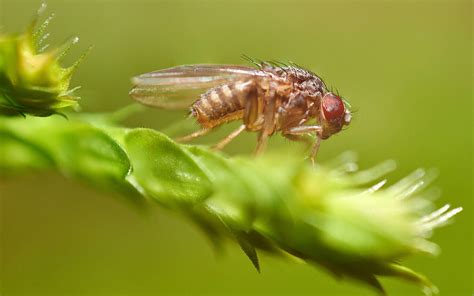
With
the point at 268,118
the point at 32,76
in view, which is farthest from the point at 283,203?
the point at 268,118

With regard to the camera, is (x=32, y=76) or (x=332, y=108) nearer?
(x=32, y=76)

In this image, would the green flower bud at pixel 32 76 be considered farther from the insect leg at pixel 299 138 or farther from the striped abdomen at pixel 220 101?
the insect leg at pixel 299 138

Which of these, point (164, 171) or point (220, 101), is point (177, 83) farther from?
point (164, 171)

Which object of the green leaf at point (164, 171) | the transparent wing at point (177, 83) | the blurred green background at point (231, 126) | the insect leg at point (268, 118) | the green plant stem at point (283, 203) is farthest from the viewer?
the blurred green background at point (231, 126)

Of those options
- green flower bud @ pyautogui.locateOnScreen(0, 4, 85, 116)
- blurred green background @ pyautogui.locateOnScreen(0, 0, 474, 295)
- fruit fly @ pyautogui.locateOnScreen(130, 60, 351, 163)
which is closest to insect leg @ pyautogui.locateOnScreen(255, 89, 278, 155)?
fruit fly @ pyautogui.locateOnScreen(130, 60, 351, 163)

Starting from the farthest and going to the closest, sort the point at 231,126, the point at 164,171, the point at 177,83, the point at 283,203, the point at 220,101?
1. the point at 231,126
2. the point at 220,101
3. the point at 177,83
4. the point at 164,171
5. the point at 283,203

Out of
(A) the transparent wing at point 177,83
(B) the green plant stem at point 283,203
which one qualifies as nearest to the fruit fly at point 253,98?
(A) the transparent wing at point 177,83

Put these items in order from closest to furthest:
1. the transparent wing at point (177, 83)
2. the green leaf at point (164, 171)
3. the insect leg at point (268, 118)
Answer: the green leaf at point (164, 171) → the transparent wing at point (177, 83) → the insect leg at point (268, 118)
